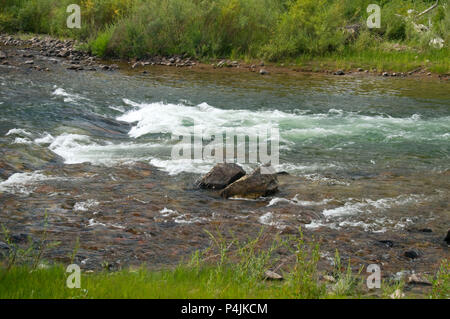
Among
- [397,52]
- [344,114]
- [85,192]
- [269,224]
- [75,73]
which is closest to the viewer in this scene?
[269,224]

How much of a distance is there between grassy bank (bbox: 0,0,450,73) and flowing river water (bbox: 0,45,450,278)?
7149 millimetres

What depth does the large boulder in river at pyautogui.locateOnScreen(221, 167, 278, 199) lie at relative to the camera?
8.86m

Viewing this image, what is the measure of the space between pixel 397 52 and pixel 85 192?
22645mm

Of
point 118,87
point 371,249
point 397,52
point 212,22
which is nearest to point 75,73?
point 118,87

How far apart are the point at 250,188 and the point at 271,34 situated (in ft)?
69.4

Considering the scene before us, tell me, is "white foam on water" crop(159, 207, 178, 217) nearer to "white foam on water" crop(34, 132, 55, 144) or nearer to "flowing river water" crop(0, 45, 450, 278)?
"flowing river water" crop(0, 45, 450, 278)

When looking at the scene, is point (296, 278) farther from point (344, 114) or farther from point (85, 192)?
point (344, 114)

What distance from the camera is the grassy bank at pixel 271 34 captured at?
2700 cm

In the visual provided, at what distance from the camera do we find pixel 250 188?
8883 mm

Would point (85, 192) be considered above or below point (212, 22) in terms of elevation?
below

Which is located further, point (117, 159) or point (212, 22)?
point (212, 22)

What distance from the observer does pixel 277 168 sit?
10641 millimetres

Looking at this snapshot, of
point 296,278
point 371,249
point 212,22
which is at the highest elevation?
point 212,22

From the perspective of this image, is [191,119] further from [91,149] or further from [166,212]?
[166,212]
